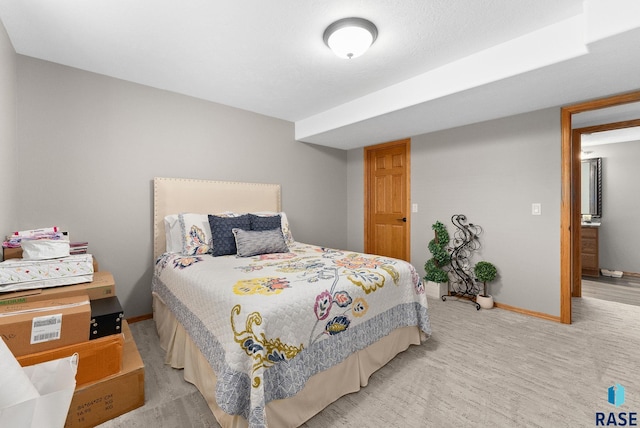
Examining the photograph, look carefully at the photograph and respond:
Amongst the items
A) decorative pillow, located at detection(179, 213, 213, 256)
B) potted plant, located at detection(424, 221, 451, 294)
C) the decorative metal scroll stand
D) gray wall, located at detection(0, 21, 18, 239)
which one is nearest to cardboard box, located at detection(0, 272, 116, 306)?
gray wall, located at detection(0, 21, 18, 239)

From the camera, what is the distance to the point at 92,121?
8.73ft

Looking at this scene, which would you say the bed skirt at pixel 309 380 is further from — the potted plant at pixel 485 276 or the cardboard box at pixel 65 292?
the potted plant at pixel 485 276

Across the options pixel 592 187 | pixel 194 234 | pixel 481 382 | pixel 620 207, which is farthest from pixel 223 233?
pixel 620 207

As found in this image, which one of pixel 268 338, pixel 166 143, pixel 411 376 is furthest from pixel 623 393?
pixel 166 143

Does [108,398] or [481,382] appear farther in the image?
[481,382]

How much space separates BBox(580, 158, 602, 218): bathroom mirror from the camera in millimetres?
4945

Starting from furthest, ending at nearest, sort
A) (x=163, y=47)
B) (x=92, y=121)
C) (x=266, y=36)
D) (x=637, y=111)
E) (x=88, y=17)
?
(x=637, y=111), (x=92, y=121), (x=163, y=47), (x=266, y=36), (x=88, y=17)

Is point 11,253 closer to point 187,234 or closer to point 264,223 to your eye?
point 187,234

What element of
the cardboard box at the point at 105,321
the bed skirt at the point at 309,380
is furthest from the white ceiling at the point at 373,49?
the bed skirt at the point at 309,380

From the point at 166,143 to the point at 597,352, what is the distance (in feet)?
14.0

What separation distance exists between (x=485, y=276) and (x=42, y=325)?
3.66 metres

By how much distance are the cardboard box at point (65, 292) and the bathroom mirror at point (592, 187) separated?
6853mm

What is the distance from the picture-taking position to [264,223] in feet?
10.1

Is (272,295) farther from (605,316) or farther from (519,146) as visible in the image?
(605,316)
